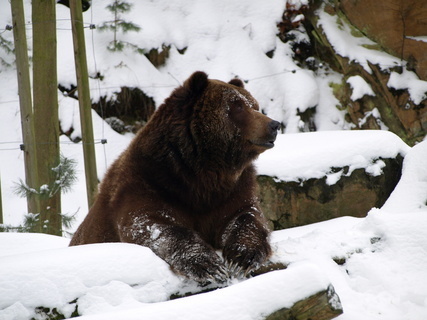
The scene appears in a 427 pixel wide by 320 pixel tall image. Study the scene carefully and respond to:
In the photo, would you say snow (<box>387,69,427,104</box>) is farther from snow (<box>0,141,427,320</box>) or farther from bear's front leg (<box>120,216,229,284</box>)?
bear's front leg (<box>120,216,229,284</box>)

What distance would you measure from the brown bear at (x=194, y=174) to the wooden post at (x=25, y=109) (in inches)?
97.7

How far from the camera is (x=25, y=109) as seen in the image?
615 cm

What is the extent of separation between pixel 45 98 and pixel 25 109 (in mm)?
337

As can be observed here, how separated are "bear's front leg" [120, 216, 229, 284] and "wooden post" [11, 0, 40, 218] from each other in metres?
3.27

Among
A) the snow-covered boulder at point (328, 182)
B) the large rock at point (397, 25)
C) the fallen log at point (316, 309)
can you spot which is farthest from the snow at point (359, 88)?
the fallen log at point (316, 309)

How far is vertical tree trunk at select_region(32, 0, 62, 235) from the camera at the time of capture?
6387 mm

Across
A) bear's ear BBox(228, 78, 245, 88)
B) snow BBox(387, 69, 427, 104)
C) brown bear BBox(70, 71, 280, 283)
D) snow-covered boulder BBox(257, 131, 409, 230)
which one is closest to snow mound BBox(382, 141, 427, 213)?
snow-covered boulder BBox(257, 131, 409, 230)

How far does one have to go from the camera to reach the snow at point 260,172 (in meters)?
2.42

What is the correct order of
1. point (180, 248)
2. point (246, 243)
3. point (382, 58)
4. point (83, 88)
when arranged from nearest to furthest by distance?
1. point (180, 248)
2. point (246, 243)
3. point (83, 88)
4. point (382, 58)

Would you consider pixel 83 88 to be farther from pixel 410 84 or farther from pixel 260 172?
pixel 410 84

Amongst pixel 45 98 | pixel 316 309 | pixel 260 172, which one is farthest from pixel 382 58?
pixel 316 309

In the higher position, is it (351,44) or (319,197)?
(351,44)

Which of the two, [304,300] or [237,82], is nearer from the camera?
[304,300]

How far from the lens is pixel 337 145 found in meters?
6.34
